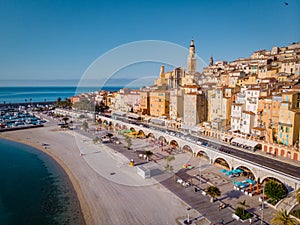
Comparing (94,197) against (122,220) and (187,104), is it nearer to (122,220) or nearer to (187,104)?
(122,220)

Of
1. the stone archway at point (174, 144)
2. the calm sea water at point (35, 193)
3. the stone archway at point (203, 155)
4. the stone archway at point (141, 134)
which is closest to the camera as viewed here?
the calm sea water at point (35, 193)

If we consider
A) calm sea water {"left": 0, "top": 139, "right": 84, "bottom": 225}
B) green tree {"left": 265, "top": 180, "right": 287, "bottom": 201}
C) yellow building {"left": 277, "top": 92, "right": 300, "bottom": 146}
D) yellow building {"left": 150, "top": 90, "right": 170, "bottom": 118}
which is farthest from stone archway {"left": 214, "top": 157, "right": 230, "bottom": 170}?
yellow building {"left": 150, "top": 90, "right": 170, "bottom": 118}

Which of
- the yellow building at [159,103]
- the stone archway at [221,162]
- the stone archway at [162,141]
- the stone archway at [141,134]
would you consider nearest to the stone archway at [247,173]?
the stone archway at [221,162]

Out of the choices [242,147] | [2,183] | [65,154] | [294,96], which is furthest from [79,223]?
[294,96]

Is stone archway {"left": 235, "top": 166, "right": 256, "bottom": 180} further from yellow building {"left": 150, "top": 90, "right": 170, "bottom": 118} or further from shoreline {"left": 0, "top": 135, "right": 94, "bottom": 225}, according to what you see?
yellow building {"left": 150, "top": 90, "right": 170, "bottom": 118}

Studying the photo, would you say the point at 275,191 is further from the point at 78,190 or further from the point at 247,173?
the point at 78,190

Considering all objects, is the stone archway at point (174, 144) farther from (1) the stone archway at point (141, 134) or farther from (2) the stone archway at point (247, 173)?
(2) the stone archway at point (247, 173)

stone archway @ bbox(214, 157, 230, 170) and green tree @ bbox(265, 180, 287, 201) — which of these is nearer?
green tree @ bbox(265, 180, 287, 201)

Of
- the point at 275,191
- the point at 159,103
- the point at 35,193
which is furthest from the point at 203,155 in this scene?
the point at 159,103
